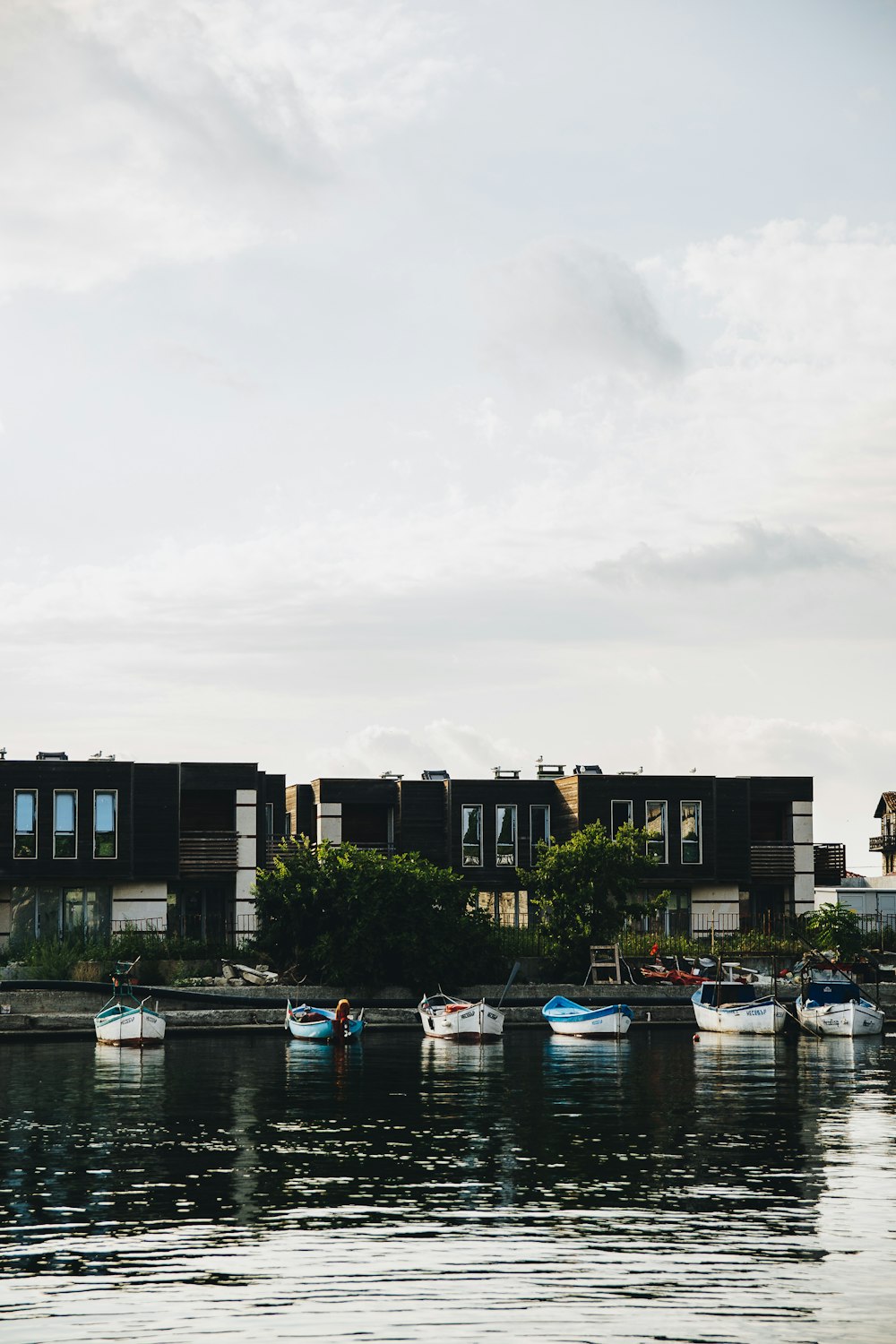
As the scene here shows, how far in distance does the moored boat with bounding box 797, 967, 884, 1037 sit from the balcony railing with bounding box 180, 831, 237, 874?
28.3m

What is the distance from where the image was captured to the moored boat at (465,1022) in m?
61.3

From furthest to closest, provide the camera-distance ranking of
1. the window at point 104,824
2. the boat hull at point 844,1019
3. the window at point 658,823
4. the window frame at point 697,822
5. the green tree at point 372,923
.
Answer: the window frame at point 697,822
the window at point 658,823
the window at point 104,824
the green tree at point 372,923
the boat hull at point 844,1019

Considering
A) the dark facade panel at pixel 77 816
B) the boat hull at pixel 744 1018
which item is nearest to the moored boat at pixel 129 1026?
the dark facade panel at pixel 77 816

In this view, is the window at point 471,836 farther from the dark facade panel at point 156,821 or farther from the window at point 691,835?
the dark facade panel at point 156,821

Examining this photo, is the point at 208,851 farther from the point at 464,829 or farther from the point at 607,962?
the point at 607,962

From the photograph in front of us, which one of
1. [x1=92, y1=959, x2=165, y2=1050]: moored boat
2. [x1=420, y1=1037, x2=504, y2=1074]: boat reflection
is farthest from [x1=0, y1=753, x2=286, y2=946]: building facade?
[x1=420, y1=1037, x2=504, y2=1074]: boat reflection

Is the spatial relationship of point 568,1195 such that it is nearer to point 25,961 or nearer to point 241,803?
point 25,961

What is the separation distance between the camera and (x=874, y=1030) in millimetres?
66500

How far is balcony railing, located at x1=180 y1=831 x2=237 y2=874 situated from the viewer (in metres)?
80.8

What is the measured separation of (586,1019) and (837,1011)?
9955mm

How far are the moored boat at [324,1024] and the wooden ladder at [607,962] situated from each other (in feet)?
45.2

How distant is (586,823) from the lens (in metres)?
84.8

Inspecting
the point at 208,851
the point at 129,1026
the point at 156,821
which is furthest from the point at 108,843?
the point at 129,1026

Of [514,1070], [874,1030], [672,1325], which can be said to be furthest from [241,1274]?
[874,1030]
